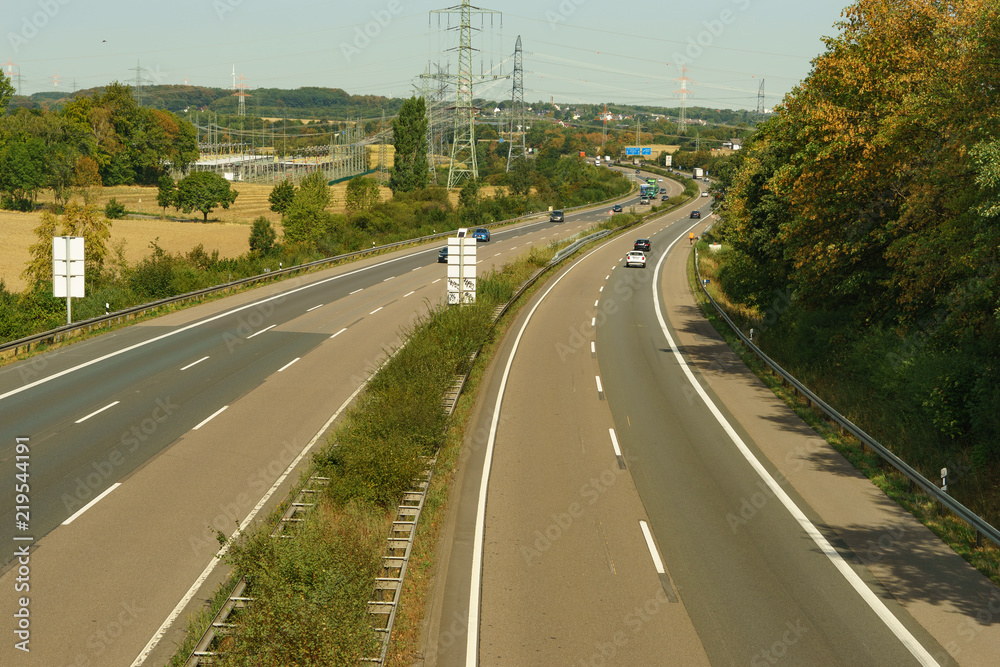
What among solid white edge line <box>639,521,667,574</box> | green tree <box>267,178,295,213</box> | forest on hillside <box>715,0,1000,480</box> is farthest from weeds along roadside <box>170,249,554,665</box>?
green tree <box>267,178,295,213</box>

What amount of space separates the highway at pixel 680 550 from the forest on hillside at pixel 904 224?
2848 millimetres

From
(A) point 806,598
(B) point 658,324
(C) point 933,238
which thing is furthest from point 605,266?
(A) point 806,598

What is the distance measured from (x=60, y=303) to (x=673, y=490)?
31.8 metres

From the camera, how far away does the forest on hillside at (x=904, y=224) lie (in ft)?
57.8

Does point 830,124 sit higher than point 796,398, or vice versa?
point 830,124

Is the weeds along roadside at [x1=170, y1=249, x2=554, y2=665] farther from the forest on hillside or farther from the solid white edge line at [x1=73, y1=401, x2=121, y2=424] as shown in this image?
the forest on hillside

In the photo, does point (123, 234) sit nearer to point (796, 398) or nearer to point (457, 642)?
point (796, 398)

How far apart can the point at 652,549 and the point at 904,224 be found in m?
14.3

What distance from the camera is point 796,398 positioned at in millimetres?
24375

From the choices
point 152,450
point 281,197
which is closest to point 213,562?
point 152,450

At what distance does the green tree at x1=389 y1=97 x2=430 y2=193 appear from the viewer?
104 m

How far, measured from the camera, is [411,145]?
344 ft

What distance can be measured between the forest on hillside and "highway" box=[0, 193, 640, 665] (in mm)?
14983

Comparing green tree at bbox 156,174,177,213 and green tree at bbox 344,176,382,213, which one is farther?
green tree at bbox 156,174,177,213
